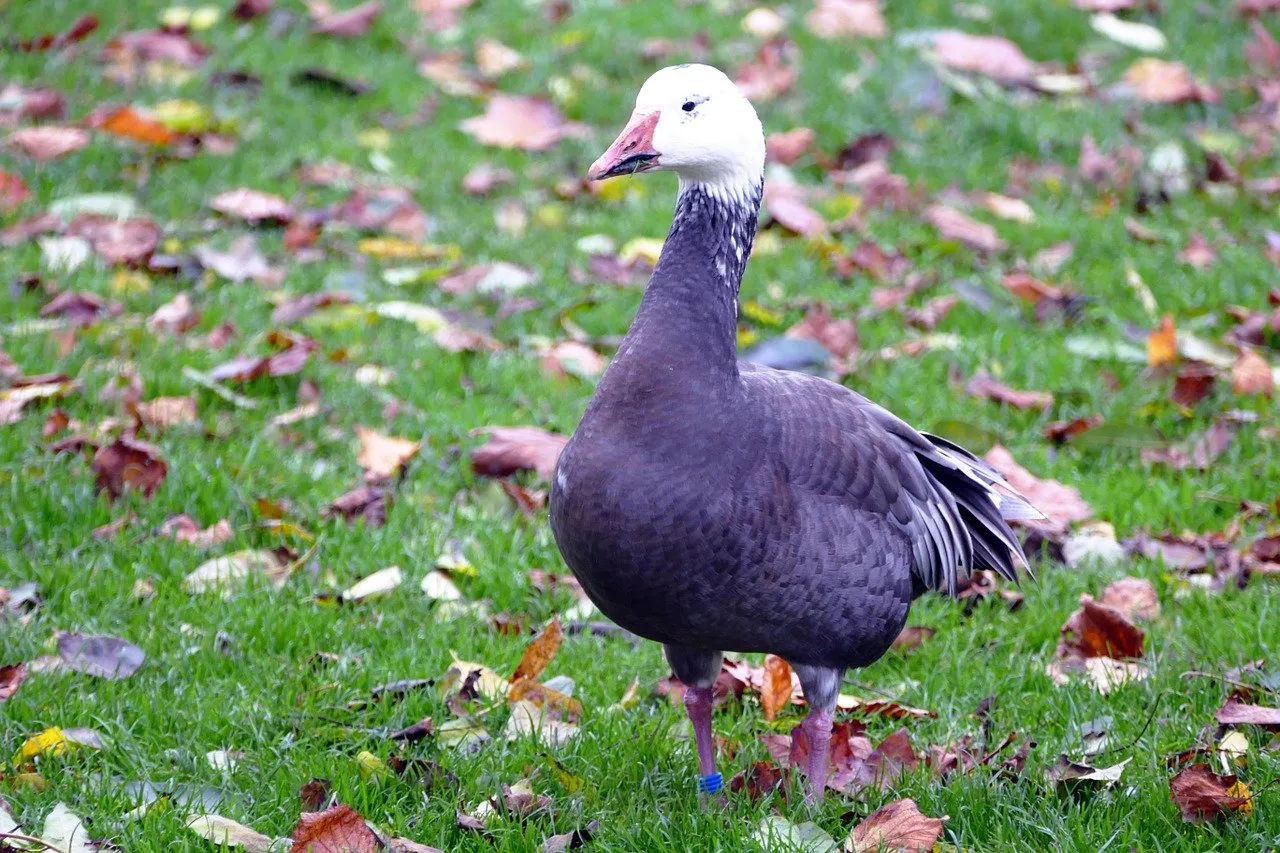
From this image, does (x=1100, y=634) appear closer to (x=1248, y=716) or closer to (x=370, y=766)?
(x=1248, y=716)

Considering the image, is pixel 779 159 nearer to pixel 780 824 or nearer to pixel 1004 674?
pixel 1004 674

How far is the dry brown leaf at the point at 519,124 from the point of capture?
25.8ft

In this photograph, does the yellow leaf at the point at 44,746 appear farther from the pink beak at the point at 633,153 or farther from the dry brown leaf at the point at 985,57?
the dry brown leaf at the point at 985,57

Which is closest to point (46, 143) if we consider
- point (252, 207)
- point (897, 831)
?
point (252, 207)

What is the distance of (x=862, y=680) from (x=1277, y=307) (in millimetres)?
2929

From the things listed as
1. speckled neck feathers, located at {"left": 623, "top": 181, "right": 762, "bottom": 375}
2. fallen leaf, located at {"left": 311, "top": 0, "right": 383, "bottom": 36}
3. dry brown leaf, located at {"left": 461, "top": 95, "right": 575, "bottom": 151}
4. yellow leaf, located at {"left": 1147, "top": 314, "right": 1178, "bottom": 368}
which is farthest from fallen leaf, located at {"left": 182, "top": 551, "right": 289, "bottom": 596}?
fallen leaf, located at {"left": 311, "top": 0, "right": 383, "bottom": 36}

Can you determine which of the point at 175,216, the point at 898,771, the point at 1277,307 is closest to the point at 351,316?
the point at 175,216

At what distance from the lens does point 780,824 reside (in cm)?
325

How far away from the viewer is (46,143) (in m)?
7.03

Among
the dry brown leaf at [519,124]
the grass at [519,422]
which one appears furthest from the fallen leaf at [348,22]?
the dry brown leaf at [519,124]

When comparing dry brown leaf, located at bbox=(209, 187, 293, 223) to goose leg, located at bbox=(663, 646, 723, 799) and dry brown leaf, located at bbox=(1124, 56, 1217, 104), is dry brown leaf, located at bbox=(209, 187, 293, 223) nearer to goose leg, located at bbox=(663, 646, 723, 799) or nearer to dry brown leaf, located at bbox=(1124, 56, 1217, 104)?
goose leg, located at bbox=(663, 646, 723, 799)

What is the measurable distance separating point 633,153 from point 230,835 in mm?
1716

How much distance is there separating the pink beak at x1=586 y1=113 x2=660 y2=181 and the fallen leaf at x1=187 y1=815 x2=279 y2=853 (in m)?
1.60

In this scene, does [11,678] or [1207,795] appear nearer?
[1207,795]
